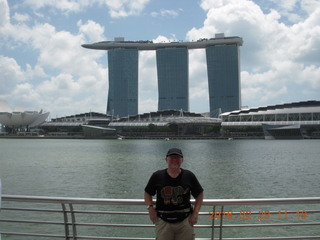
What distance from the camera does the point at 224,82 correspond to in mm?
149750

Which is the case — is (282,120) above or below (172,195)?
above

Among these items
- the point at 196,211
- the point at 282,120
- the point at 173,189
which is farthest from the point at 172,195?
the point at 282,120

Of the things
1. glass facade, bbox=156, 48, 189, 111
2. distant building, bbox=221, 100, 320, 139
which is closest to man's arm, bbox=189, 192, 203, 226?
distant building, bbox=221, 100, 320, 139

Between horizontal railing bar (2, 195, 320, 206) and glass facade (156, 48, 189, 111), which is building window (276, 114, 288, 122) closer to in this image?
glass facade (156, 48, 189, 111)

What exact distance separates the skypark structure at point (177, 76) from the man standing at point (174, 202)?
147556 millimetres

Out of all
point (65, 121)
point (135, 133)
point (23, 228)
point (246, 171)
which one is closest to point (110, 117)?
point (65, 121)

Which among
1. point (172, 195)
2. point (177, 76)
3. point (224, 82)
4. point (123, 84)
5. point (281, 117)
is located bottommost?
point (172, 195)

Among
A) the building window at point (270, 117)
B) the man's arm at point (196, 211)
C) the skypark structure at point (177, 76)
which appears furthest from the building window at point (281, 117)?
the man's arm at point (196, 211)

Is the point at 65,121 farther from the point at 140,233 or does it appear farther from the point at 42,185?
the point at 140,233

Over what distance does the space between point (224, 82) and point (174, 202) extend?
488ft

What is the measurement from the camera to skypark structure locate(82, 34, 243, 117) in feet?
493

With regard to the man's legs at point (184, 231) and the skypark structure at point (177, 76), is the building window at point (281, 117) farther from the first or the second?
the man's legs at point (184, 231)

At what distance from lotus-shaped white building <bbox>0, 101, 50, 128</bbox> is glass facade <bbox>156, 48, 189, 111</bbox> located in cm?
4854

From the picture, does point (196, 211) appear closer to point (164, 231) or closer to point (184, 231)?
point (184, 231)
